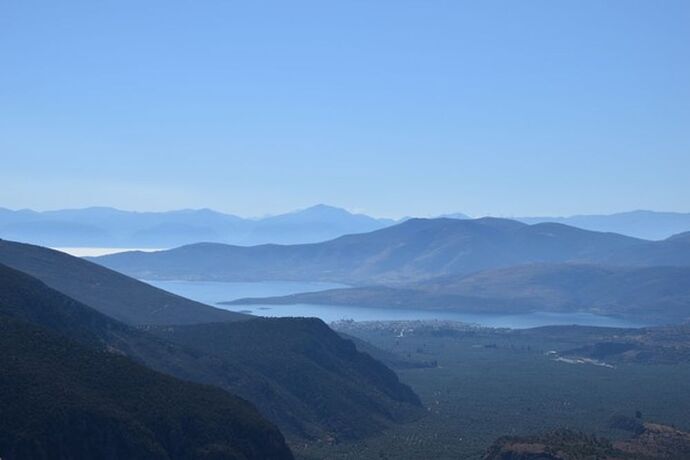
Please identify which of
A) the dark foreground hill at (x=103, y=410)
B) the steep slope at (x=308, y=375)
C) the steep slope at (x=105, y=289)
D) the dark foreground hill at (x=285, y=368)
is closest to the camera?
the dark foreground hill at (x=103, y=410)

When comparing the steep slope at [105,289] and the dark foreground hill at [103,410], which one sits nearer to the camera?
the dark foreground hill at [103,410]

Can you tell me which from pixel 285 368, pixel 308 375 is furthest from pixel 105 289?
pixel 308 375

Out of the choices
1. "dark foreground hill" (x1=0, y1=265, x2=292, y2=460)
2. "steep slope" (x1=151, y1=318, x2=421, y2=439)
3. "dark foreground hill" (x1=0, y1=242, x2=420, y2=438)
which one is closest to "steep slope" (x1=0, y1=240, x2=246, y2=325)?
"dark foreground hill" (x1=0, y1=242, x2=420, y2=438)

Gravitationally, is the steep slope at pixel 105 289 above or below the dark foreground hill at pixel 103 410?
above

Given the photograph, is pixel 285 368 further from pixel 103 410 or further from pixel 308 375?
pixel 103 410

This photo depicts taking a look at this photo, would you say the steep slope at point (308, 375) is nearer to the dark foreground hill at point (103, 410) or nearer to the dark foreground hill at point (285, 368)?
the dark foreground hill at point (285, 368)

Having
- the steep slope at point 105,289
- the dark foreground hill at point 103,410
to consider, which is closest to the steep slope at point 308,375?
the steep slope at point 105,289
